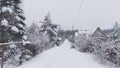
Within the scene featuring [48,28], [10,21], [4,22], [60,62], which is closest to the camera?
[60,62]

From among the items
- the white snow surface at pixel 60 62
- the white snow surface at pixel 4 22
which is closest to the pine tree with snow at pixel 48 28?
the white snow surface at pixel 60 62

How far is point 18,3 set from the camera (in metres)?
13.9

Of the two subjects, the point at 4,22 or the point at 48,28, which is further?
the point at 48,28

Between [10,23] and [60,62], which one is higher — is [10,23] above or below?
above

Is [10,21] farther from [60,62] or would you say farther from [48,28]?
[48,28]

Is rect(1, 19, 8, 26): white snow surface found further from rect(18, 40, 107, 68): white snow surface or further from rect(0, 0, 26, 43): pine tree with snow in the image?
rect(18, 40, 107, 68): white snow surface

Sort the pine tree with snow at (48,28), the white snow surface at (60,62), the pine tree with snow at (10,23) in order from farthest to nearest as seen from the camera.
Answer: the pine tree with snow at (48,28), the pine tree with snow at (10,23), the white snow surface at (60,62)

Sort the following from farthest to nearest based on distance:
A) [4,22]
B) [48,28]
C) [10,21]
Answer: [48,28] → [10,21] → [4,22]

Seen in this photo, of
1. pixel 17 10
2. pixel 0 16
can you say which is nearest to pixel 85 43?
pixel 17 10

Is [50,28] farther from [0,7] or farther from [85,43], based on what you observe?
[0,7]

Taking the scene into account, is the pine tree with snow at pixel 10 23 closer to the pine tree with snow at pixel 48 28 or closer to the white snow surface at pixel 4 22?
the white snow surface at pixel 4 22

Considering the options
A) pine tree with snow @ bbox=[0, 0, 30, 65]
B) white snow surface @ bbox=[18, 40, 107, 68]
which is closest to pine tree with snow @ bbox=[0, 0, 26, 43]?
pine tree with snow @ bbox=[0, 0, 30, 65]

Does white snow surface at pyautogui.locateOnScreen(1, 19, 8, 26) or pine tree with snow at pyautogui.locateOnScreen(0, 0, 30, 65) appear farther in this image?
pine tree with snow at pyautogui.locateOnScreen(0, 0, 30, 65)

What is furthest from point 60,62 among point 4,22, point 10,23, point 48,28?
point 48,28
